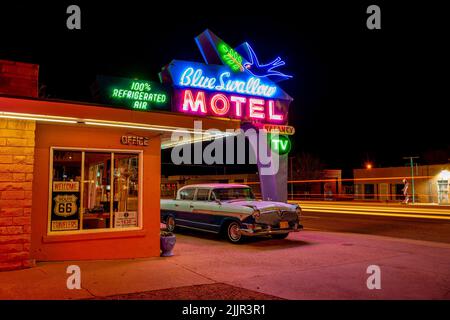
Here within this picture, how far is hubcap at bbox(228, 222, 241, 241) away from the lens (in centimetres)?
1211

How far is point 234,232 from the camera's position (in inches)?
483

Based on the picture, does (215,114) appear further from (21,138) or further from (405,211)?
(405,211)

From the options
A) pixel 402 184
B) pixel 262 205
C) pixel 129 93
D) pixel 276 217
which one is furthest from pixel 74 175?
pixel 402 184

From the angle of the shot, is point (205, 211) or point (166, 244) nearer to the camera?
point (166, 244)

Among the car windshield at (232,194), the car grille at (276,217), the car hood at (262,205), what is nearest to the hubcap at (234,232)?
the car hood at (262,205)

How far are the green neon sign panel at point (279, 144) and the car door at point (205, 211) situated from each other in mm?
3651

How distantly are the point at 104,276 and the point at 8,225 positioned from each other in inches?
86.1

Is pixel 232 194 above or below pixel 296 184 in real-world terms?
below

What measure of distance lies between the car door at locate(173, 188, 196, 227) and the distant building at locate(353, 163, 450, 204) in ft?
73.0

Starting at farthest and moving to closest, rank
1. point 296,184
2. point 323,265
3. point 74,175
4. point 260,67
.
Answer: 1. point 296,184
2. point 260,67
3. point 74,175
4. point 323,265

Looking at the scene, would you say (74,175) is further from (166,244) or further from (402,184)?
(402,184)

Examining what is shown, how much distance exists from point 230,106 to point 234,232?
22.2 ft

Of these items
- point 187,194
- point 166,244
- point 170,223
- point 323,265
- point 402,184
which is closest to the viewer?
point 323,265

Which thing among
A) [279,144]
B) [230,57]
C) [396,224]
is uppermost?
[230,57]
